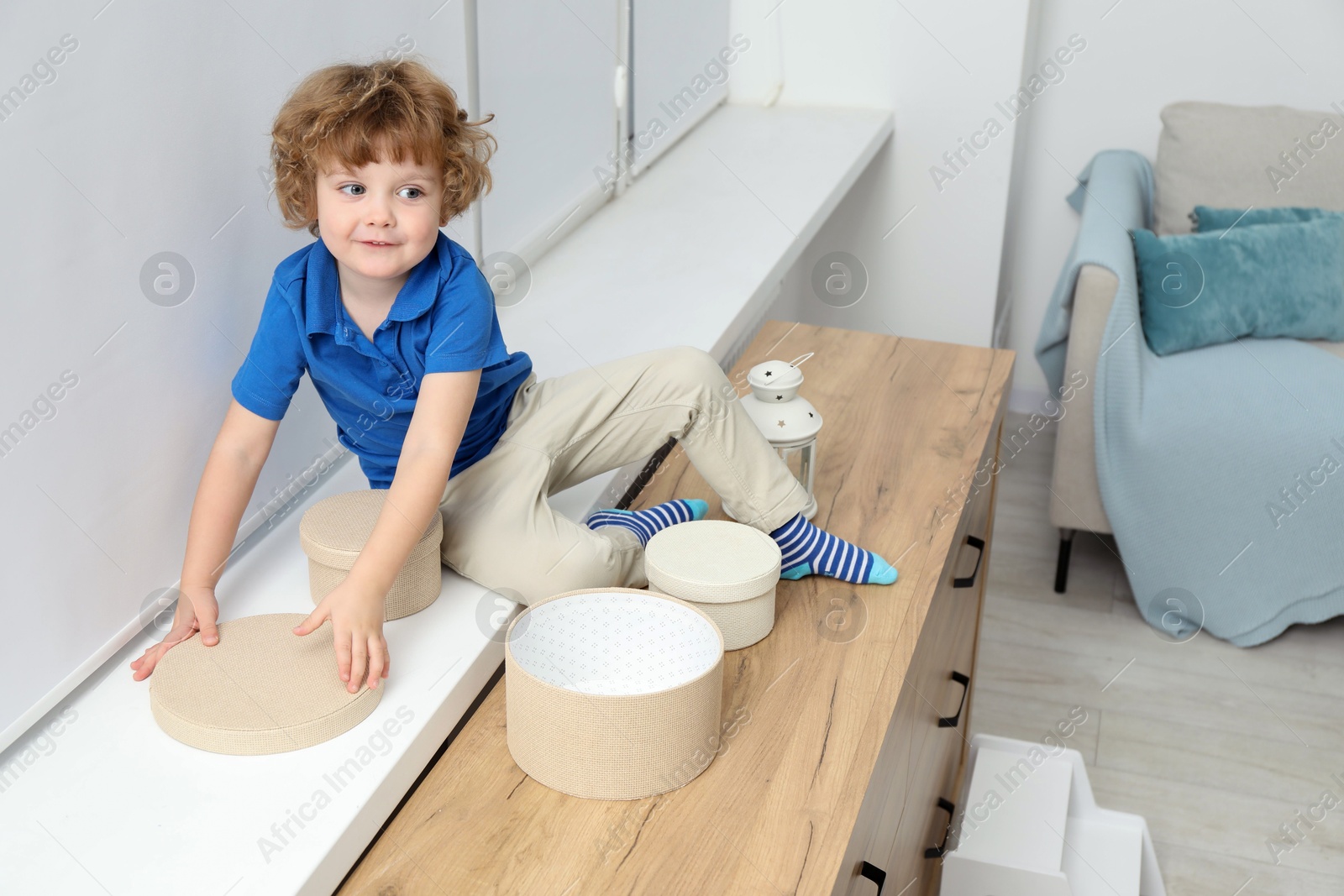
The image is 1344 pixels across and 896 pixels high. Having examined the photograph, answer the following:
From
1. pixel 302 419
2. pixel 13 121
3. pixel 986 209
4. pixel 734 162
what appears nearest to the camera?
pixel 13 121

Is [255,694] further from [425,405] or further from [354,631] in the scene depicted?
[425,405]

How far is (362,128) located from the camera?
2.99 feet

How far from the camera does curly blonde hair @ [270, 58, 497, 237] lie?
910mm

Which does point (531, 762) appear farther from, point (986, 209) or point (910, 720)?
point (986, 209)

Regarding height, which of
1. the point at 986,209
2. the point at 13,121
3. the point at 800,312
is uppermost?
the point at 13,121

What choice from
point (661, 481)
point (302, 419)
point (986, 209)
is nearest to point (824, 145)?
point (986, 209)

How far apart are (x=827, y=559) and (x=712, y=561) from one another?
141 millimetres

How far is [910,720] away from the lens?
3.47ft

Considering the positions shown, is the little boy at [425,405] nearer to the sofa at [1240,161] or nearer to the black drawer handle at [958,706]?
the black drawer handle at [958,706]

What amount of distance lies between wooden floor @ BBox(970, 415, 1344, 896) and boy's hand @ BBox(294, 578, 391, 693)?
1.19m

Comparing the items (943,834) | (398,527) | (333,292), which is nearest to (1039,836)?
(943,834)

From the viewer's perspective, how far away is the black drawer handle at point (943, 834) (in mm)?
1348

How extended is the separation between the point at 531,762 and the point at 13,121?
0.54 metres

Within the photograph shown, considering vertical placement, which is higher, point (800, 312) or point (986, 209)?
point (986, 209)
